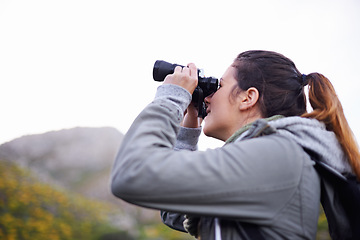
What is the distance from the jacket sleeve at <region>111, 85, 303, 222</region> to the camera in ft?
2.43

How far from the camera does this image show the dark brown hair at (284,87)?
3.49ft

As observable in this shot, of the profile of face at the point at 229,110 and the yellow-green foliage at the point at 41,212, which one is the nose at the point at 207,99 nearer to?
the profile of face at the point at 229,110

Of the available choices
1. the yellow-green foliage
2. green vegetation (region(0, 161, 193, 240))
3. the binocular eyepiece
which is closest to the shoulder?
the binocular eyepiece

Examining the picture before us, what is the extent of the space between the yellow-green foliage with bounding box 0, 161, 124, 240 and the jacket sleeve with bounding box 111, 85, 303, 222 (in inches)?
111

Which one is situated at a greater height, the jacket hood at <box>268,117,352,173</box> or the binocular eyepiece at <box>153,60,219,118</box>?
the binocular eyepiece at <box>153,60,219,118</box>

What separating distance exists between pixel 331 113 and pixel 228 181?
539mm

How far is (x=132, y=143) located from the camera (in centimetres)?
81

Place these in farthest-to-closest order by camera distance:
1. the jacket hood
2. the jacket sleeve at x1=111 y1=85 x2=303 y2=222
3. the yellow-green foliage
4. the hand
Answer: the yellow-green foliage → the hand → the jacket hood → the jacket sleeve at x1=111 y1=85 x2=303 y2=222

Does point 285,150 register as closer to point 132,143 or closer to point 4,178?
point 132,143

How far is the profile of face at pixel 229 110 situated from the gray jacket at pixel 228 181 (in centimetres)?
35

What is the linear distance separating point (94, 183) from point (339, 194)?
13.8 ft

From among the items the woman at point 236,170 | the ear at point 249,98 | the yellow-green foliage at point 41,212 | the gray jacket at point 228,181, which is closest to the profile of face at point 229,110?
the ear at point 249,98

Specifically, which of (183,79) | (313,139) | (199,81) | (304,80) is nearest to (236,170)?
(313,139)

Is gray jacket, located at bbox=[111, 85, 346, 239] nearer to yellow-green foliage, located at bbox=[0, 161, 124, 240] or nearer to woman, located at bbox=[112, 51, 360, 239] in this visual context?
woman, located at bbox=[112, 51, 360, 239]
